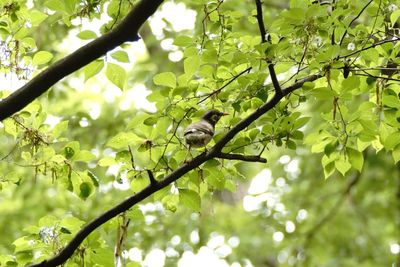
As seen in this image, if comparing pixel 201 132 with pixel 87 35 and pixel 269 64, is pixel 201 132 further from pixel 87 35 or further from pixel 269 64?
pixel 87 35

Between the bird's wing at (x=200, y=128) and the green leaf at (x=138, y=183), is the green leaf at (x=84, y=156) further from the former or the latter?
the bird's wing at (x=200, y=128)

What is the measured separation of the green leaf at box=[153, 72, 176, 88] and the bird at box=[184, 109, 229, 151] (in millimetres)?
246

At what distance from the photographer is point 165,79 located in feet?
8.52

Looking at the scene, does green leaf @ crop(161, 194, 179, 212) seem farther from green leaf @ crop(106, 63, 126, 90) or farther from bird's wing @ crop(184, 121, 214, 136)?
green leaf @ crop(106, 63, 126, 90)

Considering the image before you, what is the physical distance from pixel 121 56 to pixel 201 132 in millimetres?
499

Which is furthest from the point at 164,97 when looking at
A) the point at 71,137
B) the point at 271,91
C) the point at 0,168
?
the point at 71,137

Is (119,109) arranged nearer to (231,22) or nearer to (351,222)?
(351,222)

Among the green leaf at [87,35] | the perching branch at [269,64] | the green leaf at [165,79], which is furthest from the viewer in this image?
the green leaf at [165,79]

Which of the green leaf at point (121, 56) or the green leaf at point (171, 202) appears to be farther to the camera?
the green leaf at point (171, 202)

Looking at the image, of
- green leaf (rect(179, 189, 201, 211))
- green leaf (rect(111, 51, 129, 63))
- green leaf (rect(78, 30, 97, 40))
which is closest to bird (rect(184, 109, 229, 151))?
green leaf (rect(179, 189, 201, 211))

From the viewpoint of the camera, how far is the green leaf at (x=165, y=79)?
2.58 m

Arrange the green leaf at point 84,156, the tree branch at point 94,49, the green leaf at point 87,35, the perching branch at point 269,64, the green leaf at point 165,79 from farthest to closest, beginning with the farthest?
1. the green leaf at point 84,156
2. the green leaf at point 165,79
3. the green leaf at point 87,35
4. the perching branch at point 269,64
5. the tree branch at point 94,49

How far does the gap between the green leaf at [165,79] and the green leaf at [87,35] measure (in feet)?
0.97

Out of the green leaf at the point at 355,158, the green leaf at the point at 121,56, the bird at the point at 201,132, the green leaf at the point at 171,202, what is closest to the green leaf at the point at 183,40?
the green leaf at the point at 121,56
